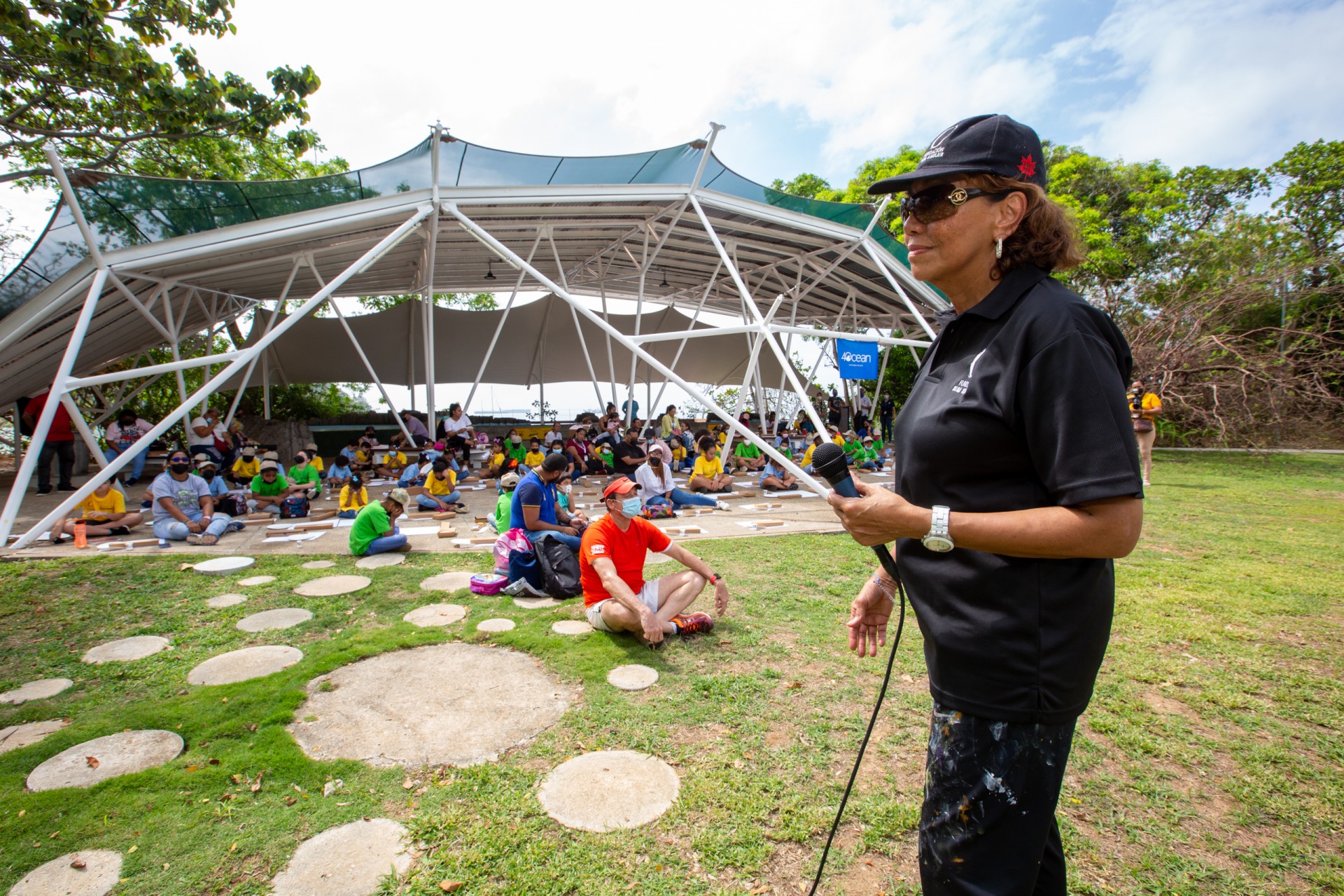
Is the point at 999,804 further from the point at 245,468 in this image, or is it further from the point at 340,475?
the point at 245,468

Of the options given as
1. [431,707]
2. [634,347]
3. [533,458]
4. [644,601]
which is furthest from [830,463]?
[533,458]

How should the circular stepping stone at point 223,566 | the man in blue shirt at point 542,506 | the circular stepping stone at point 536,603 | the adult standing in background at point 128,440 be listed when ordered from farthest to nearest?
the adult standing in background at point 128,440 < the circular stepping stone at point 223,566 < the man in blue shirt at point 542,506 < the circular stepping stone at point 536,603

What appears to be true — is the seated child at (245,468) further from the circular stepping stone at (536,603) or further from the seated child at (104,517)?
the circular stepping stone at (536,603)

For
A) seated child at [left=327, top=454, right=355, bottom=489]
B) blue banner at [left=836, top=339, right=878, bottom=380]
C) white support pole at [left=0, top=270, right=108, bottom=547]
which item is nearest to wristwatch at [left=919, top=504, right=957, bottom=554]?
white support pole at [left=0, top=270, right=108, bottom=547]

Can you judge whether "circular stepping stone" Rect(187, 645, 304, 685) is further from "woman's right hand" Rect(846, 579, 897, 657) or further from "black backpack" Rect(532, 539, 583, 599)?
"woman's right hand" Rect(846, 579, 897, 657)

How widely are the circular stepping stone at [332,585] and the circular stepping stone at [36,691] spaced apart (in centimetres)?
162

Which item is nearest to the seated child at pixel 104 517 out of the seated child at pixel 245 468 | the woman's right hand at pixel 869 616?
the seated child at pixel 245 468

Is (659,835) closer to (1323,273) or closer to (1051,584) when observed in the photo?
(1051,584)

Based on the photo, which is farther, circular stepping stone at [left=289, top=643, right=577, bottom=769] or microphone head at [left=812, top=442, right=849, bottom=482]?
circular stepping stone at [left=289, top=643, right=577, bottom=769]

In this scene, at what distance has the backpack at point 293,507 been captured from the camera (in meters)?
8.73

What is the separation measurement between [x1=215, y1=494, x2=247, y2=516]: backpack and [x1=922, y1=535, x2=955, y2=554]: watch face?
32.4ft

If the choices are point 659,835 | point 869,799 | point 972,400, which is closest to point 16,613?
point 659,835

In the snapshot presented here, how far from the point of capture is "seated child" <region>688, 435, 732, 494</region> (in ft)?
36.9

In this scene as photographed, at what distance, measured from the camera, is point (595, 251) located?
15.2 m
